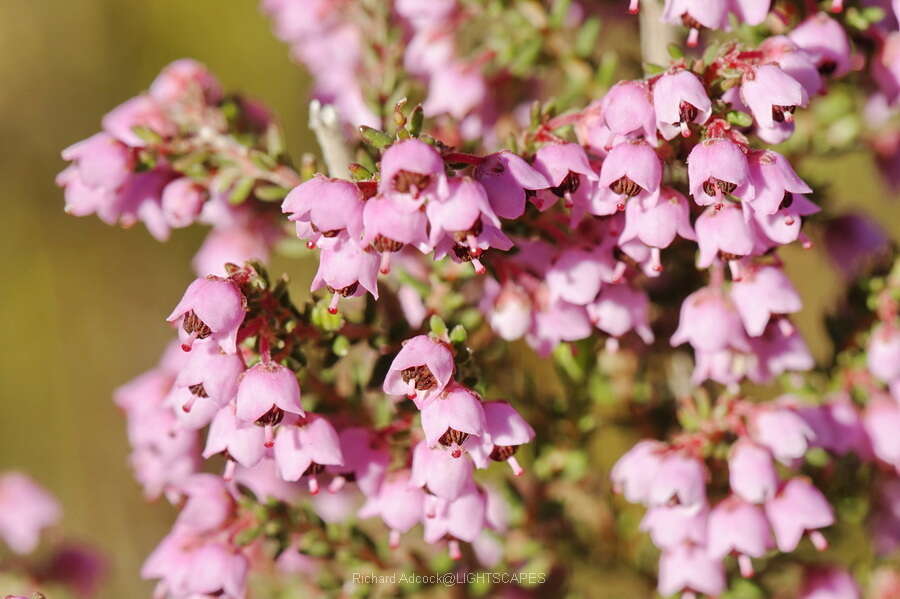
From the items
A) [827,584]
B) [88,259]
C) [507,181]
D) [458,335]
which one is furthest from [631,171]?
[88,259]

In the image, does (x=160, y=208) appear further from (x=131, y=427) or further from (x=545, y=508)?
(x=545, y=508)

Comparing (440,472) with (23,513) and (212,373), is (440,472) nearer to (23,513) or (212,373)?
(212,373)

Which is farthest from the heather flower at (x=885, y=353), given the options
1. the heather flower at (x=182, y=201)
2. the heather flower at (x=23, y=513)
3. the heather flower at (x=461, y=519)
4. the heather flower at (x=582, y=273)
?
the heather flower at (x=23, y=513)

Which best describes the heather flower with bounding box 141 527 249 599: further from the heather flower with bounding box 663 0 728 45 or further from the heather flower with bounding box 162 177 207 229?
the heather flower with bounding box 663 0 728 45

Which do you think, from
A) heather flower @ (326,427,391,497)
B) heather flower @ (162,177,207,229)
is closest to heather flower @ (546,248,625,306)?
heather flower @ (326,427,391,497)

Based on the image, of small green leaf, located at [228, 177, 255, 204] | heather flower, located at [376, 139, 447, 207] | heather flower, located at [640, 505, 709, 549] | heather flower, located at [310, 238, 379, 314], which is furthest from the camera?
small green leaf, located at [228, 177, 255, 204]

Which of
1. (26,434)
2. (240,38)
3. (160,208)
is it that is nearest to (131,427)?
(160,208)
